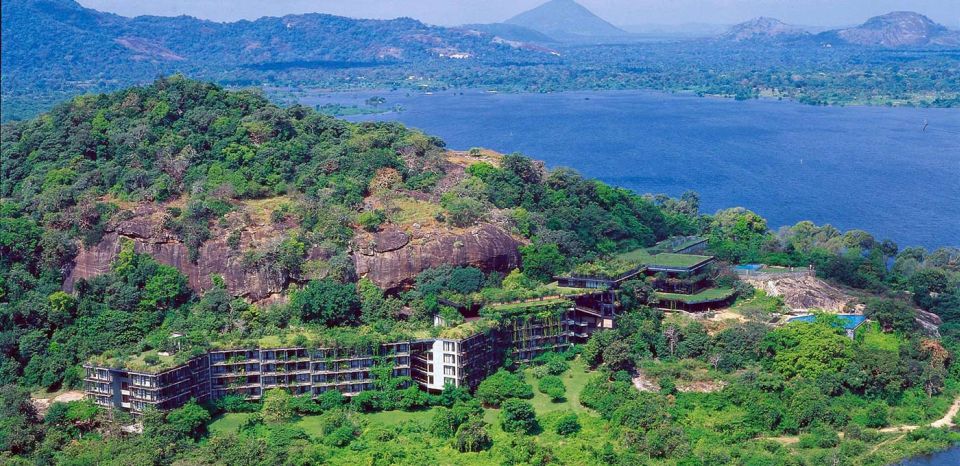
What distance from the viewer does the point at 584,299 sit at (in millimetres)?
34781

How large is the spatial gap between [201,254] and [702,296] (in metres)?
17.4

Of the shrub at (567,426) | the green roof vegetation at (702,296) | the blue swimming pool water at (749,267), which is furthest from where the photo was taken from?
the blue swimming pool water at (749,267)

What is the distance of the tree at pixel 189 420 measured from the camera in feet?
87.8

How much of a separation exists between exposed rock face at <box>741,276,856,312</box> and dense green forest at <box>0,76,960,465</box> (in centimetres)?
91

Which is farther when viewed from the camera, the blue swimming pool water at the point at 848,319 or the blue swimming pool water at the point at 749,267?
the blue swimming pool water at the point at 749,267

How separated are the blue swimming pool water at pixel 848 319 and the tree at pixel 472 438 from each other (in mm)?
12324

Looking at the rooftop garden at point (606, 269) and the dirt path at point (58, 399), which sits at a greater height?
the rooftop garden at point (606, 269)

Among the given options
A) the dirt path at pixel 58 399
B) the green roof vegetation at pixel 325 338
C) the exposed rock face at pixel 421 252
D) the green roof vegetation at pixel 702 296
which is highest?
the exposed rock face at pixel 421 252

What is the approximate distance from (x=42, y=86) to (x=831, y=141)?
72108 millimetres

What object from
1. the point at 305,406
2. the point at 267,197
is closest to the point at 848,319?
the point at 305,406

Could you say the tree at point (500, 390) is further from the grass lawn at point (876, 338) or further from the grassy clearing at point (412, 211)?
the grass lawn at point (876, 338)

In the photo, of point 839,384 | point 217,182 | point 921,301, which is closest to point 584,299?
point 839,384

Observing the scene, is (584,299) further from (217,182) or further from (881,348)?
(217,182)

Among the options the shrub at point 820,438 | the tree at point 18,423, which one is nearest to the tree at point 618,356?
the shrub at point 820,438
